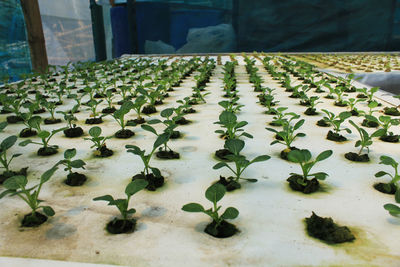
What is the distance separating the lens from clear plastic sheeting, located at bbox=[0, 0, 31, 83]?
3990mm

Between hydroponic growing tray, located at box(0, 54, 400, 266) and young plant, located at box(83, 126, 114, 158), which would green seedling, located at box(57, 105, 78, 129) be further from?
young plant, located at box(83, 126, 114, 158)

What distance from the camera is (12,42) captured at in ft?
13.7

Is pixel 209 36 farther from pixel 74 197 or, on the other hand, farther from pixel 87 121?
pixel 74 197

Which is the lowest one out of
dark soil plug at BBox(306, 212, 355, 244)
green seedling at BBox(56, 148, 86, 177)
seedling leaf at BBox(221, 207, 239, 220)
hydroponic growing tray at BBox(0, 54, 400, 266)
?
hydroponic growing tray at BBox(0, 54, 400, 266)

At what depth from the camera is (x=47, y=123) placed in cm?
170

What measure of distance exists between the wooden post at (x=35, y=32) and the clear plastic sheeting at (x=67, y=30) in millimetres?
3011

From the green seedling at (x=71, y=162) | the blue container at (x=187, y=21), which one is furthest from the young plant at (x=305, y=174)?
the blue container at (x=187, y=21)

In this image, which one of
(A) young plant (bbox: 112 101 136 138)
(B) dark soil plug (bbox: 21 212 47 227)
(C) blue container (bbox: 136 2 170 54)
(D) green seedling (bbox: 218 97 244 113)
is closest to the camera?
(B) dark soil plug (bbox: 21 212 47 227)

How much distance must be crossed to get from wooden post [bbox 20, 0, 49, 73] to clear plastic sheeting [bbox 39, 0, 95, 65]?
3.01 metres

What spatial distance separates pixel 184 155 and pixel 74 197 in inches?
18.4

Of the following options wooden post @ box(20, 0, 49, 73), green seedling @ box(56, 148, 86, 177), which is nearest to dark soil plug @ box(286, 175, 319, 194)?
green seedling @ box(56, 148, 86, 177)

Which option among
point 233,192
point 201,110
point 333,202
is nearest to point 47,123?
point 201,110

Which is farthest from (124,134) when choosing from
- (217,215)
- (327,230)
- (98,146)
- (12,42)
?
(12,42)

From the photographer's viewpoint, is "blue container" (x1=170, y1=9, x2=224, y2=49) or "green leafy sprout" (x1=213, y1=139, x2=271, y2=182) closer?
"green leafy sprout" (x1=213, y1=139, x2=271, y2=182)
